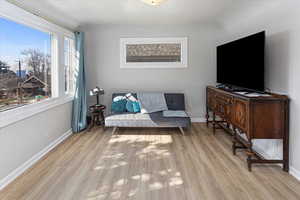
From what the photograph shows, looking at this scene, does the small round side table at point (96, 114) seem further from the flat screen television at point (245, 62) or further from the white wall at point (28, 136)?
the flat screen television at point (245, 62)

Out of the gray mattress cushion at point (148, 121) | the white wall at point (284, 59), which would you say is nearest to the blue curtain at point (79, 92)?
the gray mattress cushion at point (148, 121)

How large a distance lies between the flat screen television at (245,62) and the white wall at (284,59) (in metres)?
0.24

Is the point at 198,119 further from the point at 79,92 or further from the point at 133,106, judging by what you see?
the point at 79,92

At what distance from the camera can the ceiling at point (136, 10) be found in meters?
3.52

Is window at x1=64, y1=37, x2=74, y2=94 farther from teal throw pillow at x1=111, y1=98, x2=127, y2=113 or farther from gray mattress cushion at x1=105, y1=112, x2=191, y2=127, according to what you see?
gray mattress cushion at x1=105, y1=112, x2=191, y2=127

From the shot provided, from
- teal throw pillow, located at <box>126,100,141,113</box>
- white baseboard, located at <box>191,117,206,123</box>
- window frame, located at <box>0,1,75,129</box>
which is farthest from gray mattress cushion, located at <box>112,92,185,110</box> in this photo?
window frame, located at <box>0,1,75,129</box>

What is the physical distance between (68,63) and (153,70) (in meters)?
1.95

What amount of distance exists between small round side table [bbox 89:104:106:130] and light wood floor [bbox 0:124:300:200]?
1.01 metres

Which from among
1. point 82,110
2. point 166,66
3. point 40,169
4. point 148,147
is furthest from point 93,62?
point 40,169

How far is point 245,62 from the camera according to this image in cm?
348

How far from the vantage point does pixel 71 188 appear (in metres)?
2.49

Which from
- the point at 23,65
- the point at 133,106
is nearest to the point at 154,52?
the point at 133,106

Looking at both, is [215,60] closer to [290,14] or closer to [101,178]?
[290,14]

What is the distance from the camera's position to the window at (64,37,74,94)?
191 inches
